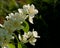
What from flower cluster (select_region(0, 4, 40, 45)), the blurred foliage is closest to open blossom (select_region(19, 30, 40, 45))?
flower cluster (select_region(0, 4, 40, 45))

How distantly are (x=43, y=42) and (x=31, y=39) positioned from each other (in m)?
2.63

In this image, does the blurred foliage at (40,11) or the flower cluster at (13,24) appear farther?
the blurred foliage at (40,11)

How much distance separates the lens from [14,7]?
4266 mm

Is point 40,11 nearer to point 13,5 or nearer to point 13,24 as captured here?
point 13,5

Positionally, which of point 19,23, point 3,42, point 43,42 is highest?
point 43,42

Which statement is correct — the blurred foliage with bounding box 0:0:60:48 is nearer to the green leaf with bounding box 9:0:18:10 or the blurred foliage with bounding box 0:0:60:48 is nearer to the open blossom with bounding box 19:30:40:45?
the green leaf with bounding box 9:0:18:10

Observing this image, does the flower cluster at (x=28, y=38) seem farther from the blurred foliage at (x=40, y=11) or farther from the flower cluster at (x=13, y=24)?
the blurred foliage at (x=40, y=11)

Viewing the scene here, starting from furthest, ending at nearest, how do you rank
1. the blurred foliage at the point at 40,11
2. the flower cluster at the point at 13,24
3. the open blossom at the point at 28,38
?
1. the blurred foliage at the point at 40,11
2. the open blossom at the point at 28,38
3. the flower cluster at the point at 13,24

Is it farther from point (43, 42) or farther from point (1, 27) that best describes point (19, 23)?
point (43, 42)

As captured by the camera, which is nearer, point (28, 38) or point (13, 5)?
point (28, 38)

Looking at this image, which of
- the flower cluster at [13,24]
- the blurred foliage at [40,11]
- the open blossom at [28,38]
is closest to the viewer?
the flower cluster at [13,24]

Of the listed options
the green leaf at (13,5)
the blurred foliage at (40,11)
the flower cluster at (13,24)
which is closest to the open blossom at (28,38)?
the flower cluster at (13,24)

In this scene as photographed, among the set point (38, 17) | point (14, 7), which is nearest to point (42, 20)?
point (38, 17)

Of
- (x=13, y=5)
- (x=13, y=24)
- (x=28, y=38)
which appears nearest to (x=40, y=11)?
(x=13, y=5)
